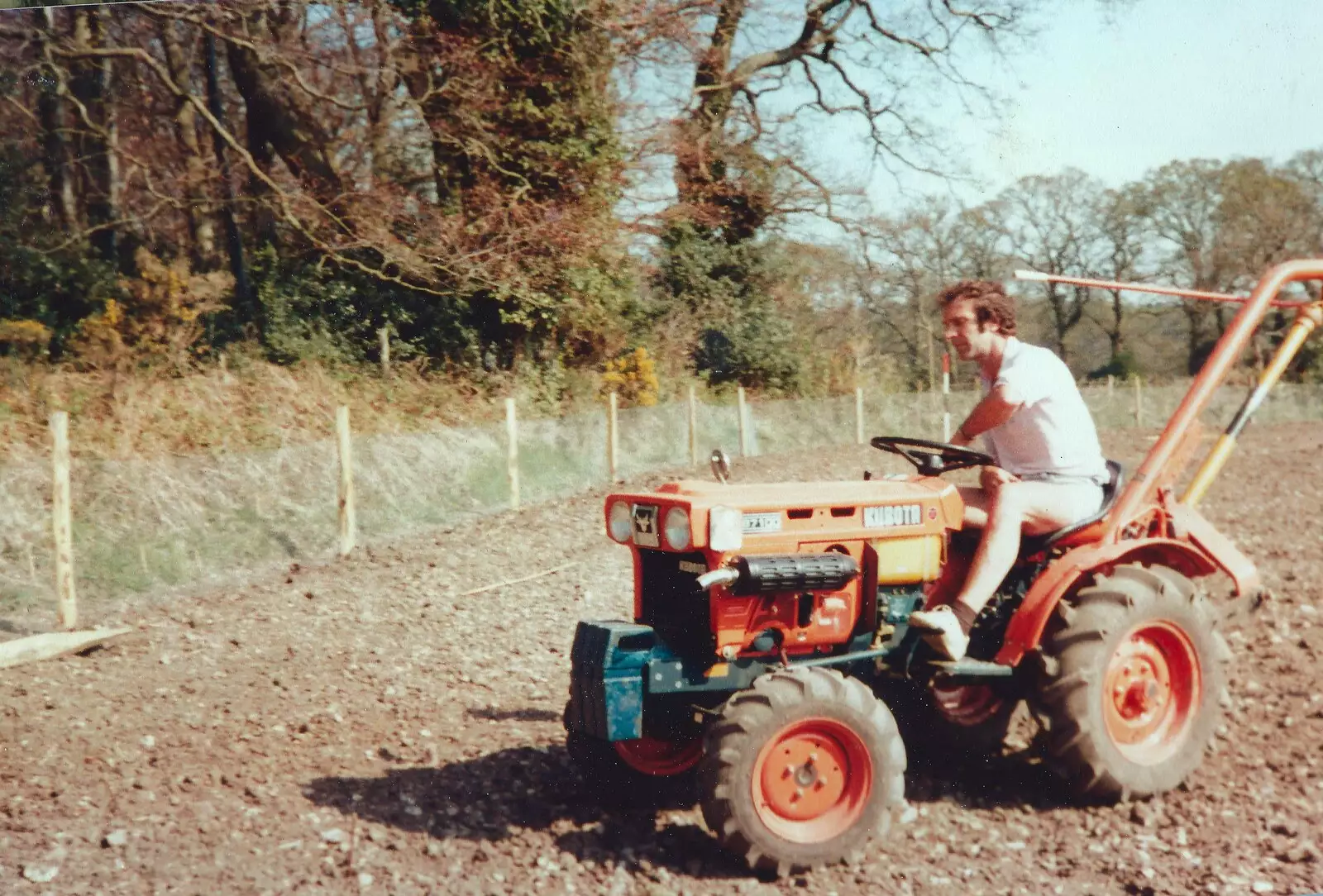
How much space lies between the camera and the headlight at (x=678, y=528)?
3.44 m

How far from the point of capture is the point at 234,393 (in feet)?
31.4

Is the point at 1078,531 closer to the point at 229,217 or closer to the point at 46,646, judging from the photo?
the point at 46,646

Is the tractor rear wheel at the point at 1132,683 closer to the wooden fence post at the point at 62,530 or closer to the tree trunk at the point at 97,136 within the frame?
the wooden fence post at the point at 62,530


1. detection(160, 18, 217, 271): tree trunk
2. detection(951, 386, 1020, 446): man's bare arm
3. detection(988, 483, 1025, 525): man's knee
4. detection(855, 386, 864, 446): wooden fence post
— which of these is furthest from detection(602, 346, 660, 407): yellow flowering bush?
detection(988, 483, 1025, 525): man's knee

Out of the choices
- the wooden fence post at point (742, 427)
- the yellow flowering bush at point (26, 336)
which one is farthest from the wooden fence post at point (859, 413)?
the yellow flowering bush at point (26, 336)

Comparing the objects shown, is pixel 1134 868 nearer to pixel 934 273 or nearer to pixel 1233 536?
pixel 934 273

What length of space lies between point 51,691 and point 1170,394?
17.7 ft

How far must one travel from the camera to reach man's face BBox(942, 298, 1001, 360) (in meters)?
3.95

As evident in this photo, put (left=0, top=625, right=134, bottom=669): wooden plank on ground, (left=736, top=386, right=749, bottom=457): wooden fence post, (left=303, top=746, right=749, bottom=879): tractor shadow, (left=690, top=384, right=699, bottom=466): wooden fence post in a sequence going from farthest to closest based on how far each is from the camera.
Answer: (left=690, top=384, right=699, bottom=466): wooden fence post, (left=736, top=386, right=749, bottom=457): wooden fence post, (left=0, top=625, right=134, bottom=669): wooden plank on ground, (left=303, top=746, right=749, bottom=879): tractor shadow

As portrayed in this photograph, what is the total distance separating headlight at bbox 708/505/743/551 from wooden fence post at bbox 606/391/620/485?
7.92 m

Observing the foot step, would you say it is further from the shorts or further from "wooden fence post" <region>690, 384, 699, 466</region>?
"wooden fence post" <region>690, 384, 699, 466</region>

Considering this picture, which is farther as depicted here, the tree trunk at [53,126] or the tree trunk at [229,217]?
the tree trunk at [229,217]

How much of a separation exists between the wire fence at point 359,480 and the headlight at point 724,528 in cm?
204

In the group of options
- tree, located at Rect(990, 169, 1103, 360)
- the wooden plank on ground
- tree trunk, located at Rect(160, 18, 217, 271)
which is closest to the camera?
tree, located at Rect(990, 169, 1103, 360)
